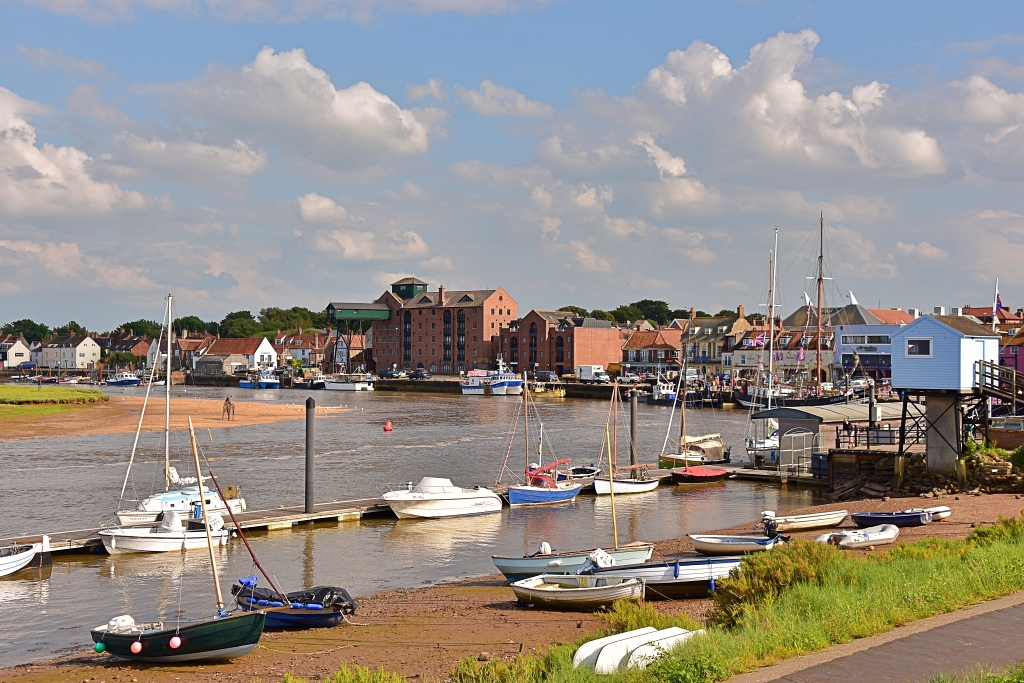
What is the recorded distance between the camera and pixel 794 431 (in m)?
49.4

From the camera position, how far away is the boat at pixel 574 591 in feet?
68.9

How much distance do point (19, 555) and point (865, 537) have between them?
24622 millimetres

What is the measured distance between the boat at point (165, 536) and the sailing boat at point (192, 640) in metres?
11.5

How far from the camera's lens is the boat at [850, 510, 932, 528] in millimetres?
28469

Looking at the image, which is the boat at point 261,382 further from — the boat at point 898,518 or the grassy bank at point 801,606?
the grassy bank at point 801,606

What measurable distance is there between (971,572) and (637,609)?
6213 mm

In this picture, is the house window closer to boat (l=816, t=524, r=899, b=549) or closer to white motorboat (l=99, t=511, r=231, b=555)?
boat (l=816, t=524, r=899, b=549)

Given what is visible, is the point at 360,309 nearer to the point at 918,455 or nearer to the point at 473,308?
the point at 473,308

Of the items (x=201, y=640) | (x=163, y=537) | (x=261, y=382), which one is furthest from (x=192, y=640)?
(x=261, y=382)

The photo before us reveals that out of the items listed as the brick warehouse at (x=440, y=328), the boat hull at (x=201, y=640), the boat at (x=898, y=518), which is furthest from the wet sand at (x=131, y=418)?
the brick warehouse at (x=440, y=328)

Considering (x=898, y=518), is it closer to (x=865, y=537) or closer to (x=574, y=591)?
(x=865, y=537)

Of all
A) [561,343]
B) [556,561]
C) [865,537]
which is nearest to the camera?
[556,561]

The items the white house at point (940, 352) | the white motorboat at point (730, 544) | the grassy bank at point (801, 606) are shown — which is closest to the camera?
the grassy bank at point (801, 606)

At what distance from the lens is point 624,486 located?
4438 cm
